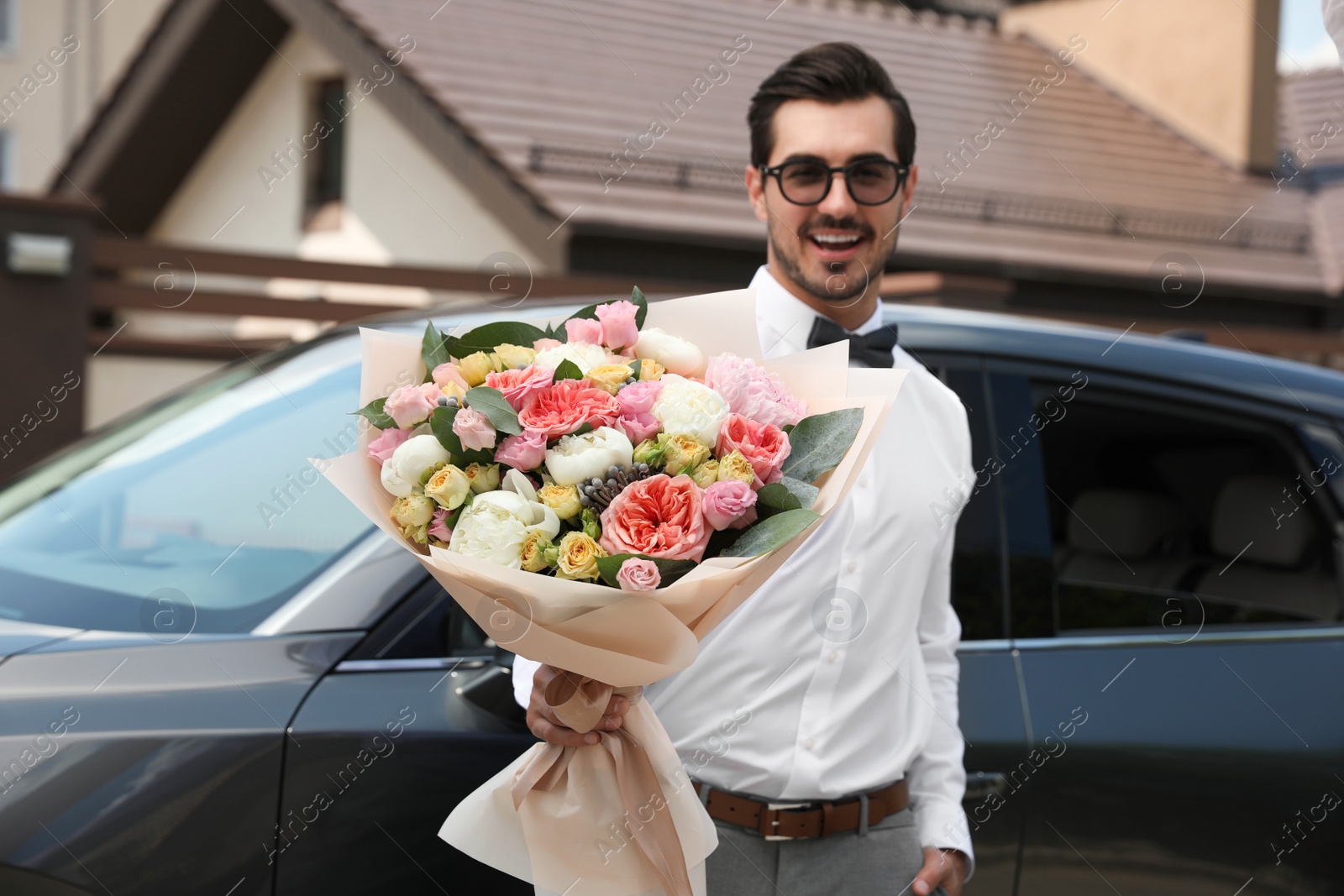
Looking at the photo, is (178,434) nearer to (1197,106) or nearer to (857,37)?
(857,37)

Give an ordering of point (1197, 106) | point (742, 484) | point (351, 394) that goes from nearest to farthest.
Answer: point (742, 484) → point (351, 394) → point (1197, 106)

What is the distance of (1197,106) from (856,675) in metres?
14.6

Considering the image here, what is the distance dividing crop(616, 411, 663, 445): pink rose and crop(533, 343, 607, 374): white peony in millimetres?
98

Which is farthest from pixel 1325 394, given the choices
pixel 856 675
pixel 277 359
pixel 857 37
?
pixel 857 37

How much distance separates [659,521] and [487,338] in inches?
16.0

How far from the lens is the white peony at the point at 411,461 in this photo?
1699 millimetres

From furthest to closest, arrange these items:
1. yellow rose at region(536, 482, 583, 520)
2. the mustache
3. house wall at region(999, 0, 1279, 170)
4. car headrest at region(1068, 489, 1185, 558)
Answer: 1. house wall at region(999, 0, 1279, 170)
2. car headrest at region(1068, 489, 1185, 558)
3. the mustache
4. yellow rose at region(536, 482, 583, 520)

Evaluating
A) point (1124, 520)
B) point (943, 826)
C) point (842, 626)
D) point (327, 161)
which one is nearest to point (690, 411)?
point (842, 626)

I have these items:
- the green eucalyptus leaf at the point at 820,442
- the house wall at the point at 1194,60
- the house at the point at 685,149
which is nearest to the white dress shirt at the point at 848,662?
the green eucalyptus leaf at the point at 820,442

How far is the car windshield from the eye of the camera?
2.44 metres

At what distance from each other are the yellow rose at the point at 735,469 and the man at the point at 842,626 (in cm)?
49

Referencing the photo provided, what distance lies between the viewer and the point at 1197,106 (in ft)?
49.3

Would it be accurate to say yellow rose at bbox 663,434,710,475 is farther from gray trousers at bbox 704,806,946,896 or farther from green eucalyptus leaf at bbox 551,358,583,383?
gray trousers at bbox 704,806,946,896

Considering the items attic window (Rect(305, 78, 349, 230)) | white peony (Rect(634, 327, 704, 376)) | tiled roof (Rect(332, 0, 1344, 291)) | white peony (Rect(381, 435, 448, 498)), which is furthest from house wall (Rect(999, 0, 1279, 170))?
white peony (Rect(381, 435, 448, 498))
